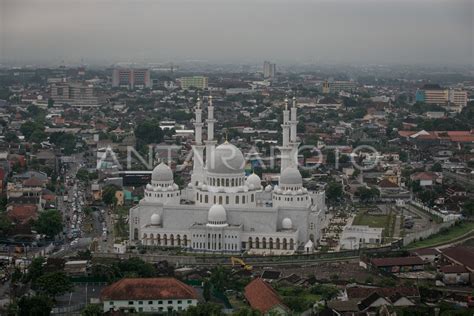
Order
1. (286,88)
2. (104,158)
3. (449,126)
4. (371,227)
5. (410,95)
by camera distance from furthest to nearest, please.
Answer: (286,88), (410,95), (449,126), (104,158), (371,227)

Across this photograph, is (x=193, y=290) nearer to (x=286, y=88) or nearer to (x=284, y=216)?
(x=284, y=216)

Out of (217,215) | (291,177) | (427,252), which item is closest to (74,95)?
(291,177)

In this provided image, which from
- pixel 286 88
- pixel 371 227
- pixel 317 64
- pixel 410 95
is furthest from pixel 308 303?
pixel 317 64

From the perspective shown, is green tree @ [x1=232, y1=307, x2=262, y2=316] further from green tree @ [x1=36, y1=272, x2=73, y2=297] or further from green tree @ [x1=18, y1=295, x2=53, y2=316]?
green tree @ [x1=36, y1=272, x2=73, y2=297]

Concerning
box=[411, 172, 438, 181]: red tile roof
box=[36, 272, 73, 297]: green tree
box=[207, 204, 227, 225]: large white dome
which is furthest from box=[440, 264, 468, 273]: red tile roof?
box=[411, 172, 438, 181]: red tile roof

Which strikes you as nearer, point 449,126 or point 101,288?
point 101,288

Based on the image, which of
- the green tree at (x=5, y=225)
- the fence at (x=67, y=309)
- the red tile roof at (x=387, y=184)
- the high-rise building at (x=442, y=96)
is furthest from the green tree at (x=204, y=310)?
the high-rise building at (x=442, y=96)

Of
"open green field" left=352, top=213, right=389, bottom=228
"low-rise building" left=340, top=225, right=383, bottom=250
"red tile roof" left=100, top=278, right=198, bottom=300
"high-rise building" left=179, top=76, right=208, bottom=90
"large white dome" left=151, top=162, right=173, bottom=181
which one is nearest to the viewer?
"red tile roof" left=100, top=278, right=198, bottom=300
